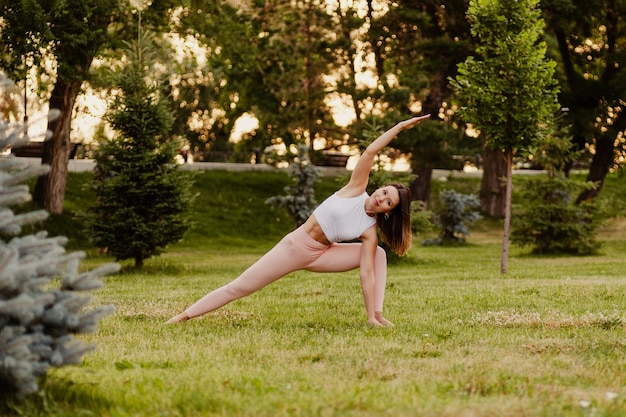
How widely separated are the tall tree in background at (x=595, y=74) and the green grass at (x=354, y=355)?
1991 centimetres

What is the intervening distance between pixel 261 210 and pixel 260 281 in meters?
28.5

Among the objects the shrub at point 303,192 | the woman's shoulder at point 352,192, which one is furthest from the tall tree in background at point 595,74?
the woman's shoulder at point 352,192

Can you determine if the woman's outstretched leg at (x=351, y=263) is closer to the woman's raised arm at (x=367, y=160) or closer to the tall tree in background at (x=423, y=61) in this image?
the woman's raised arm at (x=367, y=160)

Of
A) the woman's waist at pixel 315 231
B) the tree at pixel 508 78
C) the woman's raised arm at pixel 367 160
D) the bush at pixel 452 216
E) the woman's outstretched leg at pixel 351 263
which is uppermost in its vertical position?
the tree at pixel 508 78

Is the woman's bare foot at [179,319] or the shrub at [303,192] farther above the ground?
the shrub at [303,192]

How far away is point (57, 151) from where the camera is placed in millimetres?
28859

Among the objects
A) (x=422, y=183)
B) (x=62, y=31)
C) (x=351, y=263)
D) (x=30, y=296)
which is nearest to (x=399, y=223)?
(x=351, y=263)

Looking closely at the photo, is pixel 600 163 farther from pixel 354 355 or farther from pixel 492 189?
pixel 354 355

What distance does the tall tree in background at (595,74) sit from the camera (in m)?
34.3

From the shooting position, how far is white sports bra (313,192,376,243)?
31.2 ft

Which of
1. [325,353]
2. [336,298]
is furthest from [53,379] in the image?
[336,298]

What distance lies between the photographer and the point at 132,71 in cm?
1995

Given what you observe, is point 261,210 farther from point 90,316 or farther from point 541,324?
point 90,316

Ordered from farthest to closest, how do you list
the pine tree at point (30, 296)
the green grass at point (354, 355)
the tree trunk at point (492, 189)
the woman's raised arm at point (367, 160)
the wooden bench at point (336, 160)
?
the wooden bench at point (336, 160), the tree trunk at point (492, 189), the woman's raised arm at point (367, 160), the green grass at point (354, 355), the pine tree at point (30, 296)
